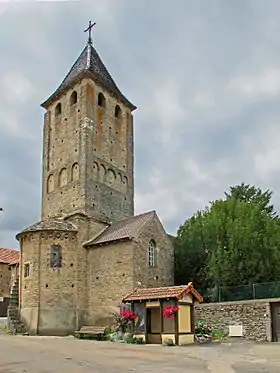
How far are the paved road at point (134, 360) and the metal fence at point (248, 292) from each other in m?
5.67

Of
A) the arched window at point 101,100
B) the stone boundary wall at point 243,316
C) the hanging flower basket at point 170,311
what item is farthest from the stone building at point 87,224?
the hanging flower basket at point 170,311

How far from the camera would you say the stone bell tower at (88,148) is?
32.5m

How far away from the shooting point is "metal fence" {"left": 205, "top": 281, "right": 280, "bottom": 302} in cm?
2445

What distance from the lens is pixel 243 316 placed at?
958 inches

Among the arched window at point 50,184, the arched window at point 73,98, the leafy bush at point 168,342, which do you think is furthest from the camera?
the arched window at point 73,98

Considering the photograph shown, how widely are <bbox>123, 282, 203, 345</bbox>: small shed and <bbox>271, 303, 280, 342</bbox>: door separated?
3.94 metres

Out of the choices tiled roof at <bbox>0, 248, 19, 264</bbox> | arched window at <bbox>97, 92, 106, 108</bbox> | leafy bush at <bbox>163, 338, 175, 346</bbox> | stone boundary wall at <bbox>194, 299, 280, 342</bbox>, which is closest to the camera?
leafy bush at <bbox>163, 338, 175, 346</bbox>

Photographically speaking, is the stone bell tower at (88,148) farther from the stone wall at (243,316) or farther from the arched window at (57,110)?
the stone wall at (243,316)

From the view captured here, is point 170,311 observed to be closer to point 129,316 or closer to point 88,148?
point 129,316

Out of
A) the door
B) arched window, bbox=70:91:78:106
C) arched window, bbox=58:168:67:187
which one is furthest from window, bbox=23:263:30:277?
the door

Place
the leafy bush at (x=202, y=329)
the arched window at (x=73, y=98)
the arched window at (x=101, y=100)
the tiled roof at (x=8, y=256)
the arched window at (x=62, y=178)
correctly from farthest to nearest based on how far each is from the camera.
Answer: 1. the tiled roof at (x=8, y=256)
2. the arched window at (x=101, y=100)
3. the arched window at (x=73, y=98)
4. the arched window at (x=62, y=178)
5. the leafy bush at (x=202, y=329)

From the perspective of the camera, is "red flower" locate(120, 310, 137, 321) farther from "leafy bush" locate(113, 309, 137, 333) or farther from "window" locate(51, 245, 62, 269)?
"window" locate(51, 245, 62, 269)

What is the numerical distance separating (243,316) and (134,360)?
1126 cm

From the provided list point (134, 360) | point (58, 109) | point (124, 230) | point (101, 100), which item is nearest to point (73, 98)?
point (58, 109)
